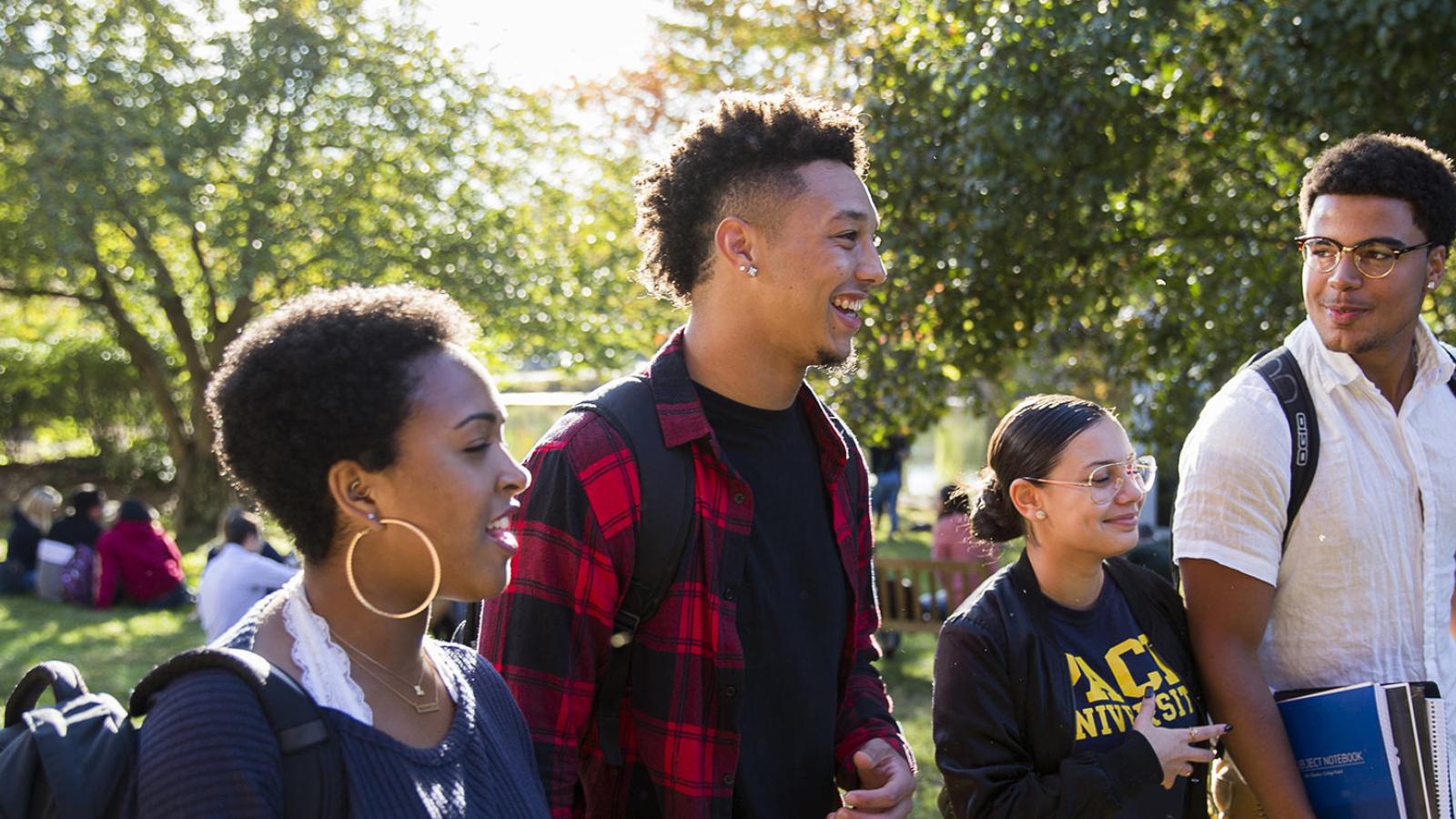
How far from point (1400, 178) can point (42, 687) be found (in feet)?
9.55

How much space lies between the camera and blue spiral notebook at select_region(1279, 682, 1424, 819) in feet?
8.79

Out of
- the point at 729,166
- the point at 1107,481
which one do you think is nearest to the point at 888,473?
the point at 1107,481

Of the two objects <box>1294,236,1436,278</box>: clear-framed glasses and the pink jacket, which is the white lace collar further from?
the pink jacket

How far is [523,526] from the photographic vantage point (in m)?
2.32

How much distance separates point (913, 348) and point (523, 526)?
4294 mm

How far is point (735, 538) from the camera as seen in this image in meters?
2.43

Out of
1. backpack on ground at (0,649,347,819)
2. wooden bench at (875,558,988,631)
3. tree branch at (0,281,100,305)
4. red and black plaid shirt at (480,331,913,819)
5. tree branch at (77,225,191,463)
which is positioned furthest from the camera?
tree branch at (77,225,191,463)

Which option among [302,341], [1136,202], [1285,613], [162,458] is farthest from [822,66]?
[162,458]

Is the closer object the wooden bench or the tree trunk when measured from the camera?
the wooden bench

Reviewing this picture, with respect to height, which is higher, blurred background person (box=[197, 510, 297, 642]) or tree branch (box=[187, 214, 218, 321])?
tree branch (box=[187, 214, 218, 321])

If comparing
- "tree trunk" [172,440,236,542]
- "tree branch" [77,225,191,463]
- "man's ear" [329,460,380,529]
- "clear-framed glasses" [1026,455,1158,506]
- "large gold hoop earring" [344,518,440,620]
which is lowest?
"large gold hoop earring" [344,518,440,620]

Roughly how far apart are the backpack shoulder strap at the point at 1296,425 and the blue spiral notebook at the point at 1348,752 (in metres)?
0.35

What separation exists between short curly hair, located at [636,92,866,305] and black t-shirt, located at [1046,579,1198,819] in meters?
1.13

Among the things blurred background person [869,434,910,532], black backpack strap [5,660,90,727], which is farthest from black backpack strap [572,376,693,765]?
blurred background person [869,434,910,532]
